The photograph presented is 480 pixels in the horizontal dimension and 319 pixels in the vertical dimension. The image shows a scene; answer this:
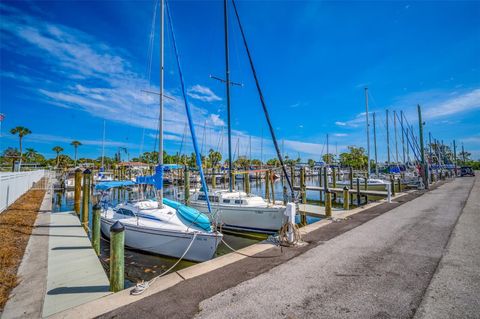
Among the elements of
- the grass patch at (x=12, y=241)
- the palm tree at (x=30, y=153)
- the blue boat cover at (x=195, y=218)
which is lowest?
the grass patch at (x=12, y=241)

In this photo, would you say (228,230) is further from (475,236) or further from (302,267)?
(475,236)

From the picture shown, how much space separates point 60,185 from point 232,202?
3986 cm

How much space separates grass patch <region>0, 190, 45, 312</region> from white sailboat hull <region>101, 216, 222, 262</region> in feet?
11.3

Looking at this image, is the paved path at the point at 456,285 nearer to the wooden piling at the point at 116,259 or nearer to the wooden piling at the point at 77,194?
the wooden piling at the point at 116,259

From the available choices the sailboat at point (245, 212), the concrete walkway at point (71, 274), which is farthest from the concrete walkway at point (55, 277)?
the sailboat at point (245, 212)

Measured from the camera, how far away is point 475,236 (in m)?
7.11

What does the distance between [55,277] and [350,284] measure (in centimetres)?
677

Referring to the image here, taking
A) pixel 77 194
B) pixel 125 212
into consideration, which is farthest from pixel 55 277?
pixel 77 194

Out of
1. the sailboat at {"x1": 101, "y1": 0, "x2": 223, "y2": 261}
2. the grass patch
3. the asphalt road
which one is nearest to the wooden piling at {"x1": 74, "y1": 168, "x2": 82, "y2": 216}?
the grass patch

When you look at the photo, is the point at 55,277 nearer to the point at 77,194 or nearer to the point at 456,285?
the point at 456,285

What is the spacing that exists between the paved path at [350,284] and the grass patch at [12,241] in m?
4.52

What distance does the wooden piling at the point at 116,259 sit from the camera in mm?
4438

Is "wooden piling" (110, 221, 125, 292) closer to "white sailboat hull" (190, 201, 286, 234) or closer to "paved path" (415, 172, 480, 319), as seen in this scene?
"paved path" (415, 172, 480, 319)

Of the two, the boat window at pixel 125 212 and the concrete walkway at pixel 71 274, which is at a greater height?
the boat window at pixel 125 212
